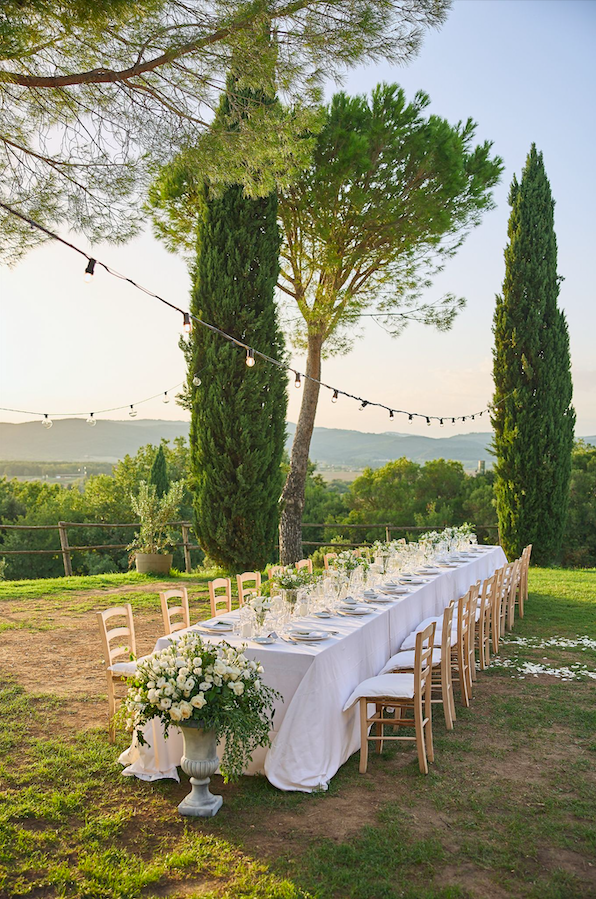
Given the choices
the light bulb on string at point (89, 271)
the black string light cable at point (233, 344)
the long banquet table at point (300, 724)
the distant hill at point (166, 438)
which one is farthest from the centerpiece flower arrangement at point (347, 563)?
the distant hill at point (166, 438)

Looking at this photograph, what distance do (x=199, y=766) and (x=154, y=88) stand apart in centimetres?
387

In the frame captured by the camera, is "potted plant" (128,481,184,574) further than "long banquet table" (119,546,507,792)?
Yes

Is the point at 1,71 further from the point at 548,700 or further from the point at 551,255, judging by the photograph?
the point at 551,255

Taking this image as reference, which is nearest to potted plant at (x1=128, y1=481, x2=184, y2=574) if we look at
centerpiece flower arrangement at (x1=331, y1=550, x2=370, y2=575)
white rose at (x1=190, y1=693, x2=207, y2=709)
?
centerpiece flower arrangement at (x1=331, y1=550, x2=370, y2=575)

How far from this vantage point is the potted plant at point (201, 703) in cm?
293

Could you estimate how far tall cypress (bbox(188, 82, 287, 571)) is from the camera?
930 centimetres

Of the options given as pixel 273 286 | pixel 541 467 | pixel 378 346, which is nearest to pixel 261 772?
pixel 273 286

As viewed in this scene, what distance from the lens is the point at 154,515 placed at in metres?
10.6

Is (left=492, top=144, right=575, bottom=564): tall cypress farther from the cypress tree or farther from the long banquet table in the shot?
the long banquet table

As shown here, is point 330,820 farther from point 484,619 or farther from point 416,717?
point 484,619

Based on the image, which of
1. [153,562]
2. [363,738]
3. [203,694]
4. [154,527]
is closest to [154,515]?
[154,527]

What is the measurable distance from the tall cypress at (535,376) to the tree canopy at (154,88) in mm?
8858

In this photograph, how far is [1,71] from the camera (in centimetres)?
343

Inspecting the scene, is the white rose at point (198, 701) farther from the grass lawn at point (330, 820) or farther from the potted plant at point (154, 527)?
the potted plant at point (154, 527)
